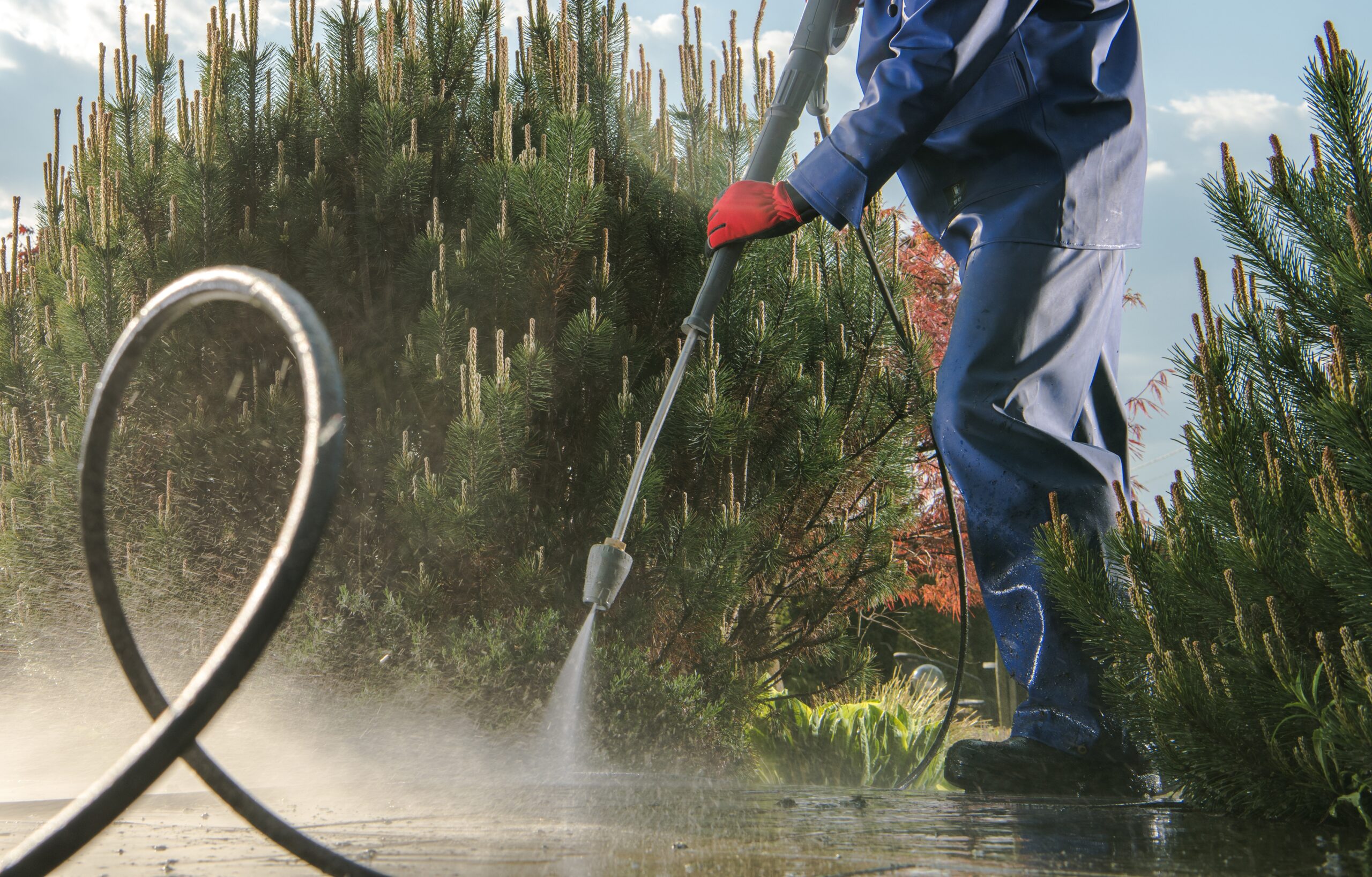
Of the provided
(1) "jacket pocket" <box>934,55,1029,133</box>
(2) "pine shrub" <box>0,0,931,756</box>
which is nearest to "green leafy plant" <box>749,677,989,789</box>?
(2) "pine shrub" <box>0,0,931,756</box>

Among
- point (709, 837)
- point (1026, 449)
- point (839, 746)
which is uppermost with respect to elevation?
point (1026, 449)

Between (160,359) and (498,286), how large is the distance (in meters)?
1.06

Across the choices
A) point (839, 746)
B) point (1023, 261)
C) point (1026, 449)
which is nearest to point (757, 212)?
point (1023, 261)

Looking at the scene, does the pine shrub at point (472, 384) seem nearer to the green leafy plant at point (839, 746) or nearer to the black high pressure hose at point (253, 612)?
the green leafy plant at point (839, 746)

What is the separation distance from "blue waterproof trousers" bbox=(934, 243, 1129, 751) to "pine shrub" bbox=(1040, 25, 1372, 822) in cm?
20

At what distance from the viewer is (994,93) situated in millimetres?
2080

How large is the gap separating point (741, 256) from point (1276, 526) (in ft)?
5.30

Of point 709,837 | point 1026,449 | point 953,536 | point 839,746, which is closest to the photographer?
A: point 709,837

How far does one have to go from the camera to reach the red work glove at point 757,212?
2.25m

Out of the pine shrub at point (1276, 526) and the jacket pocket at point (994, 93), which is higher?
the jacket pocket at point (994, 93)

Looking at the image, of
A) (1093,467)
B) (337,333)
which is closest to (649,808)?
(1093,467)

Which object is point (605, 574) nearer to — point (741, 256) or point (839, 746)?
point (741, 256)

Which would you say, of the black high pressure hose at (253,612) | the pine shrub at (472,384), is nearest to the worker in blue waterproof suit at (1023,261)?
the pine shrub at (472,384)

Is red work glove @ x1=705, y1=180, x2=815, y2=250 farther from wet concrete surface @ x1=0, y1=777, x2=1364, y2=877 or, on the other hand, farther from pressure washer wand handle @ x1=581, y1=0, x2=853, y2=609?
wet concrete surface @ x1=0, y1=777, x2=1364, y2=877
